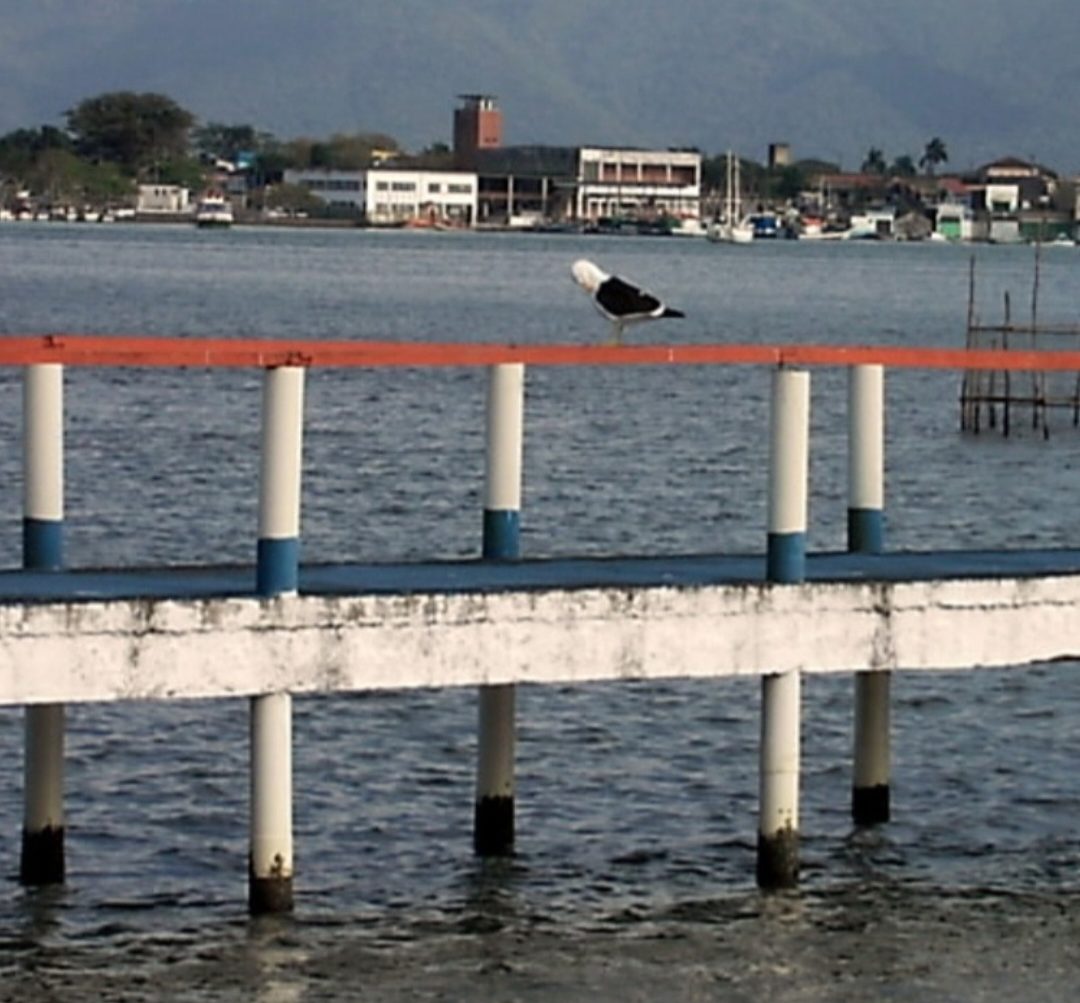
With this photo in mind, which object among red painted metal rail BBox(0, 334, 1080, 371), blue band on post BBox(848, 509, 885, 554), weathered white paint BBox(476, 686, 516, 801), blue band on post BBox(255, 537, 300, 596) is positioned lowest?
weathered white paint BBox(476, 686, 516, 801)

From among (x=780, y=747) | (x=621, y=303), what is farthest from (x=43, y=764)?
(x=621, y=303)

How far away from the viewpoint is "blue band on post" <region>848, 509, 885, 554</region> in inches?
836

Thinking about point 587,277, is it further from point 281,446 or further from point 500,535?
point 281,446

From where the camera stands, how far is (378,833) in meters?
22.5

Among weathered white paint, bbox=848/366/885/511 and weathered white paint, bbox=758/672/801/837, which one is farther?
weathered white paint, bbox=848/366/885/511

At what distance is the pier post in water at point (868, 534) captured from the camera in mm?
20516

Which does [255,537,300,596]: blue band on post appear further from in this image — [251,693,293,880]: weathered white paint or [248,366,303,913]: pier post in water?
[251,693,293,880]: weathered white paint

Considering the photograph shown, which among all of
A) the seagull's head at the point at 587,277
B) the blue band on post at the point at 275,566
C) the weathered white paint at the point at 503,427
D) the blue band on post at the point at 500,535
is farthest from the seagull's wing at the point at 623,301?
the blue band on post at the point at 275,566

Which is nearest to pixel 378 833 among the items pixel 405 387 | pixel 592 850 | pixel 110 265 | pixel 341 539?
pixel 592 850

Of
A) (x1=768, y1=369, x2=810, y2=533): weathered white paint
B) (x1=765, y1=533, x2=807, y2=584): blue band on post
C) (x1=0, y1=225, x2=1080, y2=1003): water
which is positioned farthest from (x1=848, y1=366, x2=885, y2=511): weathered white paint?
(x1=0, y1=225, x2=1080, y2=1003): water

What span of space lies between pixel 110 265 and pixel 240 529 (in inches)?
5566

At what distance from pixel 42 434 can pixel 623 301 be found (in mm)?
3974

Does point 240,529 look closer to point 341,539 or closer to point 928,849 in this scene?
point 341,539

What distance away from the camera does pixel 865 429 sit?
20.5m
